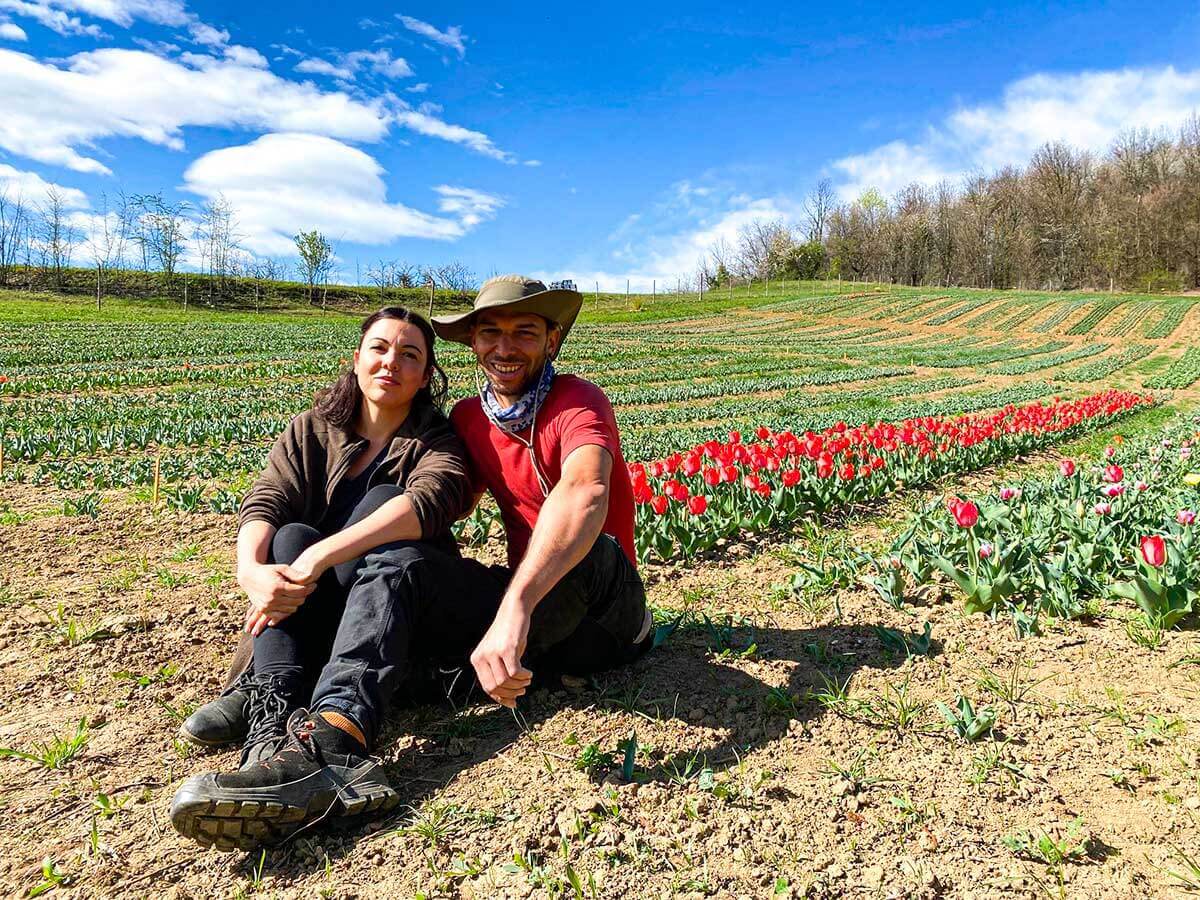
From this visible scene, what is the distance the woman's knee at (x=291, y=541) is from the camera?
7.94ft

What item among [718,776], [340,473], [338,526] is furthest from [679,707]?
[340,473]

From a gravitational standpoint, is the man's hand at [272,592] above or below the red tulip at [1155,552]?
below

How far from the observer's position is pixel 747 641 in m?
2.97

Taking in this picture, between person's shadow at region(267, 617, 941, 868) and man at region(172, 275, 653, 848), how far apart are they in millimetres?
132

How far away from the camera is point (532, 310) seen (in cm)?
251

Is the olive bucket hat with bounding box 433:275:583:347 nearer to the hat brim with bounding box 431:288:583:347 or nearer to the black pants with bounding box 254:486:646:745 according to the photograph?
the hat brim with bounding box 431:288:583:347

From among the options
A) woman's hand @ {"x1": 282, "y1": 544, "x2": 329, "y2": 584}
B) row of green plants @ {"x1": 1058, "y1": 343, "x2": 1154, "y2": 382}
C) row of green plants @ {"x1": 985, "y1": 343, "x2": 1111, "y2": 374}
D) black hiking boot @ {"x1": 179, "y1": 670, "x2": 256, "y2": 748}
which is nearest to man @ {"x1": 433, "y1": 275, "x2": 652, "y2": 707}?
woman's hand @ {"x1": 282, "y1": 544, "x2": 329, "y2": 584}

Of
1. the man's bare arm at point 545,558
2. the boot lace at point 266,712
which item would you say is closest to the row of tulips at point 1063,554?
the man's bare arm at point 545,558

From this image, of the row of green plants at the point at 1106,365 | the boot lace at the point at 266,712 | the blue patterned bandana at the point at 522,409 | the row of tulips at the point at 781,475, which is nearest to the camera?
the boot lace at the point at 266,712

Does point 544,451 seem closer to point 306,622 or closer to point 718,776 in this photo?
point 306,622

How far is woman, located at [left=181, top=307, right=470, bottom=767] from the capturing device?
2.10 m

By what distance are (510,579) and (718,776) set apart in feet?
2.95

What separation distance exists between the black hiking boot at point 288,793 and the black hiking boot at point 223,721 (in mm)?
491

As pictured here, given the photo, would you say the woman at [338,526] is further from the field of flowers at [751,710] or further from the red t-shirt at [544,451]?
the field of flowers at [751,710]
